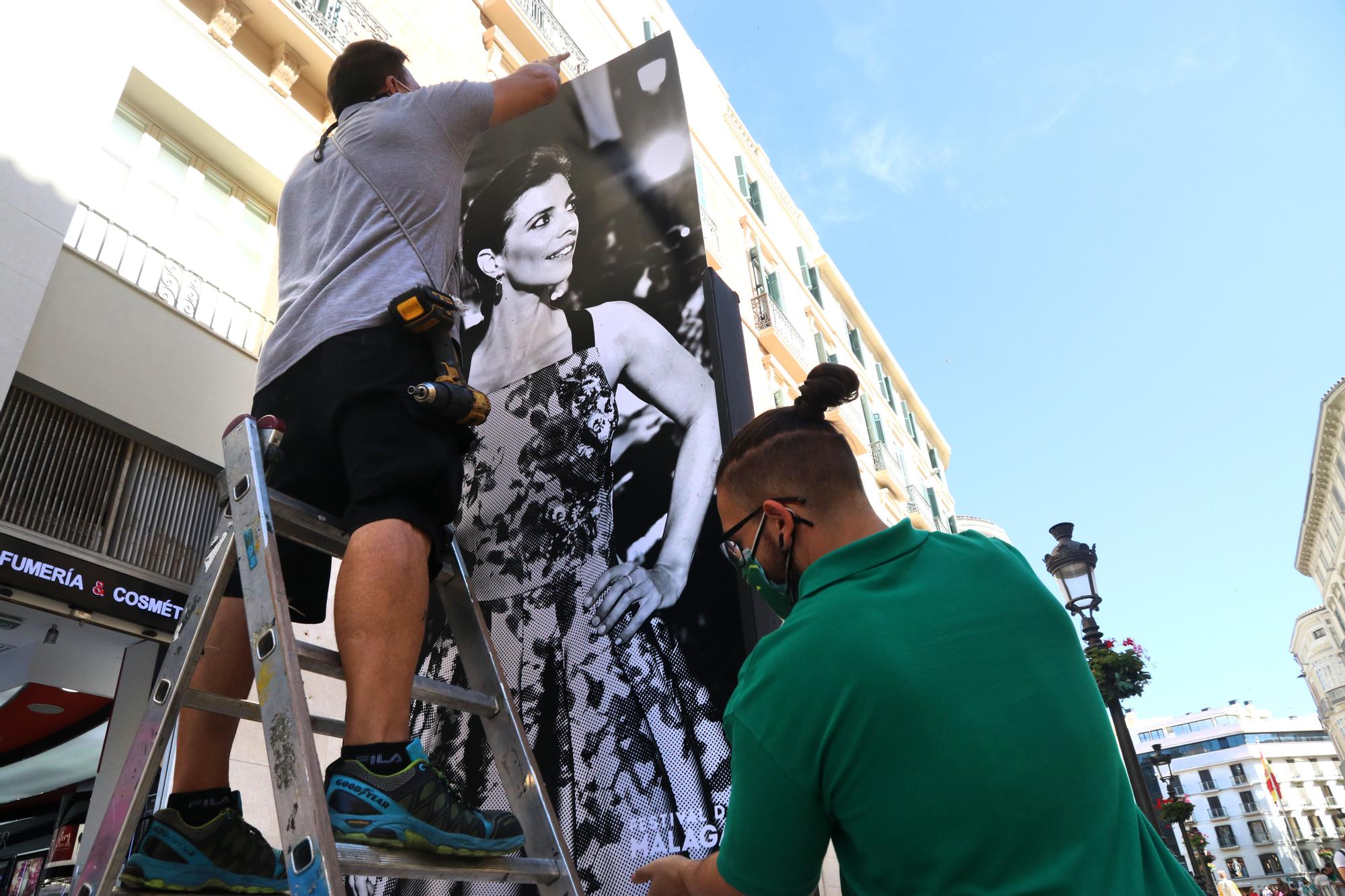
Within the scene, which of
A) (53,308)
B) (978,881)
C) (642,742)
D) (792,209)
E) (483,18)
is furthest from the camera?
(792,209)

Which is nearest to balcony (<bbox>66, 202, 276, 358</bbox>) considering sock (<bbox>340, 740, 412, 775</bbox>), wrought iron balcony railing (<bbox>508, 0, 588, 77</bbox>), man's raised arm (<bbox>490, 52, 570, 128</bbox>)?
man's raised arm (<bbox>490, 52, 570, 128</bbox>)

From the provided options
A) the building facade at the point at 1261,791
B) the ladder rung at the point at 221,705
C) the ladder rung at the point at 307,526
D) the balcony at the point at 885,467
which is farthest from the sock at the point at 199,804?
the building facade at the point at 1261,791

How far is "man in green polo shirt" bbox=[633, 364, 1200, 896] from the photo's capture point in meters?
1.18

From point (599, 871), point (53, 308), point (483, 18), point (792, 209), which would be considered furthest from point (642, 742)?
point (792, 209)

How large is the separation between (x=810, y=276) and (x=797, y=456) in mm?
20374

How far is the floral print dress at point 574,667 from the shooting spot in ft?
8.59

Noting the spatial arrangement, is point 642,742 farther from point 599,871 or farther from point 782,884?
point 782,884

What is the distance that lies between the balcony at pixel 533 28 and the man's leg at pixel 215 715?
8.59m

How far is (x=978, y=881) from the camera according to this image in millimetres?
1169

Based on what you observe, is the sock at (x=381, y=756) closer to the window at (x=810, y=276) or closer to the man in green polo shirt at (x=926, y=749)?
the man in green polo shirt at (x=926, y=749)

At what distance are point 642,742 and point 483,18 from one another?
9532 mm

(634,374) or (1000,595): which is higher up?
(634,374)

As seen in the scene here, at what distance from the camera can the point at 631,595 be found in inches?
116

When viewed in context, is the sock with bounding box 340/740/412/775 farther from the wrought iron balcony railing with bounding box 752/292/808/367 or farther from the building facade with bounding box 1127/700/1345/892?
the building facade with bounding box 1127/700/1345/892
